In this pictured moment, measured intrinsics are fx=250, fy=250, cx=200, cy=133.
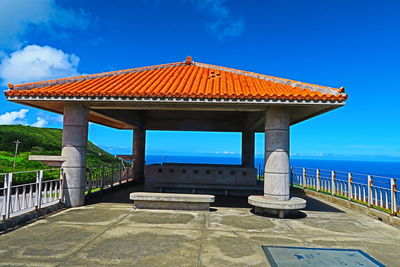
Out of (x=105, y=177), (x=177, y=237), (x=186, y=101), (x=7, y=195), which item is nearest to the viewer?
(x=177, y=237)

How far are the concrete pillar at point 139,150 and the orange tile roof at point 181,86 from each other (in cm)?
461

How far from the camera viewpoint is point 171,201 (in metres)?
7.97

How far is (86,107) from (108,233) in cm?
470

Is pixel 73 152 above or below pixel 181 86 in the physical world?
below

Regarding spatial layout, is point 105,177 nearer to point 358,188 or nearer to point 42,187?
point 42,187

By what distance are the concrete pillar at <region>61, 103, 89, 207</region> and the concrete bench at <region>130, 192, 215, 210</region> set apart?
6.38 ft

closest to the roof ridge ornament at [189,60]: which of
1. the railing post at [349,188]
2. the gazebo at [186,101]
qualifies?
the gazebo at [186,101]

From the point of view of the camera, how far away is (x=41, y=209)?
7027mm

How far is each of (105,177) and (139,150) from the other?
12.2ft

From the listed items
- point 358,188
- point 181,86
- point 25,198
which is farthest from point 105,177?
point 358,188

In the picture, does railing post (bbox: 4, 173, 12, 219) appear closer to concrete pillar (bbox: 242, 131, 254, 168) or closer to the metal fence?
the metal fence

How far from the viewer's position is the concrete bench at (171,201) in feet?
26.1

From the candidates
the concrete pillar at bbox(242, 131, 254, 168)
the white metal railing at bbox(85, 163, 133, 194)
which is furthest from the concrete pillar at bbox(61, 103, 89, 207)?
the concrete pillar at bbox(242, 131, 254, 168)

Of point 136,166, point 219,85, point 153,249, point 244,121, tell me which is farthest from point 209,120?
point 153,249
